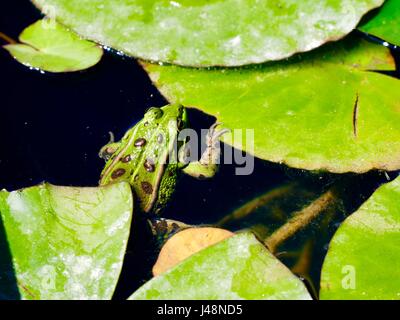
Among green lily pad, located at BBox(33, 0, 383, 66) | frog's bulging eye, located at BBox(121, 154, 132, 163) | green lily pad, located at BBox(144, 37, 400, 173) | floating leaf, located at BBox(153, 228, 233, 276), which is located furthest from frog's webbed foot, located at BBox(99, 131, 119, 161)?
floating leaf, located at BBox(153, 228, 233, 276)

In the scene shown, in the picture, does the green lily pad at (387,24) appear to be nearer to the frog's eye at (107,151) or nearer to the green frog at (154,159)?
the green frog at (154,159)

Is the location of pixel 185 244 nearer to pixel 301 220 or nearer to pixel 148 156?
pixel 301 220

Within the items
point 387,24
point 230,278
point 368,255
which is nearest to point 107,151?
point 230,278

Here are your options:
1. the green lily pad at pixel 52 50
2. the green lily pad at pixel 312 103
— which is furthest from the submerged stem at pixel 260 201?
the green lily pad at pixel 52 50

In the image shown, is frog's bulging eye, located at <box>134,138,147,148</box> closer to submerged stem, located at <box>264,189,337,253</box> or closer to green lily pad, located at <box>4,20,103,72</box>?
green lily pad, located at <box>4,20,103,72</box>

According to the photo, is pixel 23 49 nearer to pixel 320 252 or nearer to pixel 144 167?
pixel 144 167
